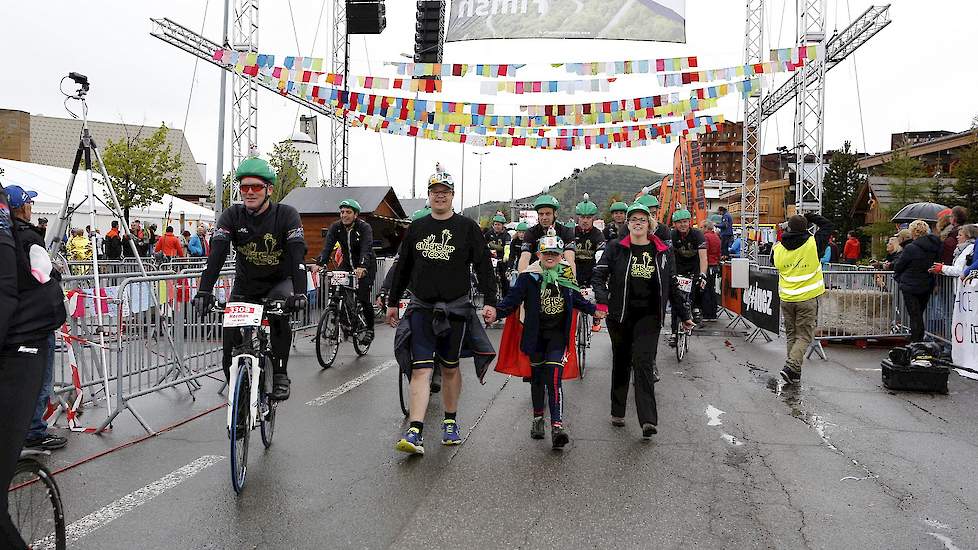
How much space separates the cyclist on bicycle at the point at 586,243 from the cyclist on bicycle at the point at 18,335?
8718 millimetres

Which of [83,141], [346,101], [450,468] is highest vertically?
[346,101]

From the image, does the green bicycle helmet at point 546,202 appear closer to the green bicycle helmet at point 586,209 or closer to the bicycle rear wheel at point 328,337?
the green bicycle helmet at point 586,209

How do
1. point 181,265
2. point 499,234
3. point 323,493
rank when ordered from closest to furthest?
point 323,493
point 181,265
point 499,234

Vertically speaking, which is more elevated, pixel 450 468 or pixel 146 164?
pixel 146 164

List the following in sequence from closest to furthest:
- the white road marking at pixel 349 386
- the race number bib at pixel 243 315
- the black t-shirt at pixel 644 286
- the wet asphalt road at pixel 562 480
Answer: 1. the wet asphalt road at pixel 562 480
2. the race number bib at pixel 243 315
3. the black t-shirt at pixel 644 286
4. the white road marking at pixel 349 386

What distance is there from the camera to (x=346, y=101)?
56.0ft

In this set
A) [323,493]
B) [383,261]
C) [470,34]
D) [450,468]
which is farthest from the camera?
[470,34]

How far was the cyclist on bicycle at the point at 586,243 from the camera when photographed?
1141 cm

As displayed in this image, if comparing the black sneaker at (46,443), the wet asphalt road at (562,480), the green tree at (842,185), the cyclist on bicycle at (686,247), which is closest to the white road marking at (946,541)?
the wet asphalt road at (562,480)

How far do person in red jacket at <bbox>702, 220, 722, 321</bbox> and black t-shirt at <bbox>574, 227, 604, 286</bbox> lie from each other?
4758mm

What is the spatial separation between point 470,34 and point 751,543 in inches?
684

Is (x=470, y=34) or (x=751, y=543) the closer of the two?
(x=751, y=543)

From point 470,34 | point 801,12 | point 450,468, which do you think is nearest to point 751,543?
point 450,468

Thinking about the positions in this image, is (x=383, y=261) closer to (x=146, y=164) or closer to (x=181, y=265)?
(x=181, y=265)
